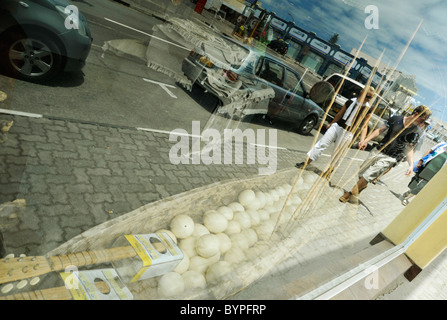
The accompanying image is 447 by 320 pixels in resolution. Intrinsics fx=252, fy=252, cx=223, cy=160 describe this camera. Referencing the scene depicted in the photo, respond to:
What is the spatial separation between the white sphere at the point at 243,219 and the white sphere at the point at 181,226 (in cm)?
72

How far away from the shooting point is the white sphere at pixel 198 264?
8.15 feet

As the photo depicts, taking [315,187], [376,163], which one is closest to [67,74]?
[315,187]

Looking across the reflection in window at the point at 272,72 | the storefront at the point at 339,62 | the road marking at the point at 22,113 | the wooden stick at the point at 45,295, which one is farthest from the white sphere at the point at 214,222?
the storefront at the point at 339,62

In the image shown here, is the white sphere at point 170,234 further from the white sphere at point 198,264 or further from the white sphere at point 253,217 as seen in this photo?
the white sphere at point 253,217

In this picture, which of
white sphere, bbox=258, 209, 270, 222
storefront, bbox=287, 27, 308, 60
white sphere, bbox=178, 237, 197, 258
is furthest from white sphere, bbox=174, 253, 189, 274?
storefront, bbox=287, 27, 308, 60

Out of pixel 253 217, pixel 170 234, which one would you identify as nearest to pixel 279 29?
pixel 253 217

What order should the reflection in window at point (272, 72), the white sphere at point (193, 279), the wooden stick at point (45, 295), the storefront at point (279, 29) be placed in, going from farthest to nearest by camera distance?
the storefront at point (279, 29), the reflection in window at point (272, 72), the white sphere at point (193, 279), the wooden stick at point (45, 295)

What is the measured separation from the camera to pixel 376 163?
528 centimetres

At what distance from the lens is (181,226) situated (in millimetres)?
2553

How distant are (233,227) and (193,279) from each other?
0.85m

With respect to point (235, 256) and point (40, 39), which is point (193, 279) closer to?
point (235, 256)

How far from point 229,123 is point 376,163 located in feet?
11.5

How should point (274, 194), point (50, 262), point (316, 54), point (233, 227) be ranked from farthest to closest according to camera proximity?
point (316, 54) < point (274, 194) < point (233, 227) < point (50, 262)

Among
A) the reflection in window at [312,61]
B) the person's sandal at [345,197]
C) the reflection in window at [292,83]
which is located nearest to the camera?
the person's sandal at [345,197]
